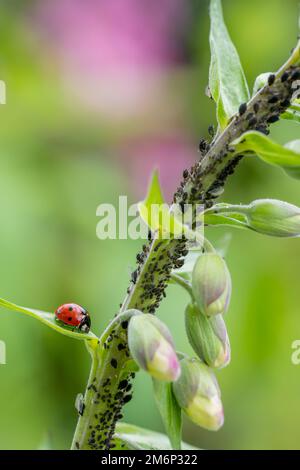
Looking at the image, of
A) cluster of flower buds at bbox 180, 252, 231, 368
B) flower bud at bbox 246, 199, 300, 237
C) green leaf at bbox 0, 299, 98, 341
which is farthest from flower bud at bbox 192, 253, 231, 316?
green leaf at bbox 0, 299, 98, 341

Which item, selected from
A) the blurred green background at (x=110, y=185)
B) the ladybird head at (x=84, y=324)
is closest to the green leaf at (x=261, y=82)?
the ladybird head at (x=84, y=324)

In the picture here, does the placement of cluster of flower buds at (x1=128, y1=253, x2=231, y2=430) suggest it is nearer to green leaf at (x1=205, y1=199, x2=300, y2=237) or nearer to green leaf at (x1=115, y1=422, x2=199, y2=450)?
green leaf at (x1=205, y1=199, x2=300, y2=237)

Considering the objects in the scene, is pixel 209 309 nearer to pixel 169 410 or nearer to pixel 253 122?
pixel 169 410

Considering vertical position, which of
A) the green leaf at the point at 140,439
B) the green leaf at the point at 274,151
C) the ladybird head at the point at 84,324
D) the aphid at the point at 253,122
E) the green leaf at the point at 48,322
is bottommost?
the green leaf at the point at 140,439

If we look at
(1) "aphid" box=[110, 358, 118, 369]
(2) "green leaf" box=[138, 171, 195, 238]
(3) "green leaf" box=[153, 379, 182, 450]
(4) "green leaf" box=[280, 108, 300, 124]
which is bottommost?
(3) "green leaf" box=[153, 379, 182, 450]

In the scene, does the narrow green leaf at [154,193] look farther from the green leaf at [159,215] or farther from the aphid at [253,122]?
the aphid at [253,122]

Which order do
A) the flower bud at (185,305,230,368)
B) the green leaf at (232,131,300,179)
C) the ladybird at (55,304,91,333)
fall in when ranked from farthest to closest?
the ladybird at (55,304,91,333)
the flower bud at (185,305,230,368)
the green leaf at (232,131,300,179)
